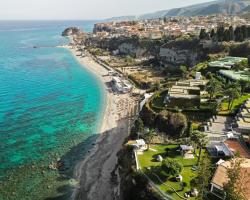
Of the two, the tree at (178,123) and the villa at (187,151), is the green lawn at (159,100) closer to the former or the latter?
the tree at (178,123)

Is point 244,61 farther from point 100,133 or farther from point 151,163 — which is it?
point 151,163

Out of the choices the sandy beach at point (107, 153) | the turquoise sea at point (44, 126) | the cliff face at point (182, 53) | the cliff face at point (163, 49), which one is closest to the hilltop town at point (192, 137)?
Result: the sandy beach at point (107, 153)

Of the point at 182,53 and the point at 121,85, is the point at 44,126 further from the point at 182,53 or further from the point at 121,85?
the point at 182,53

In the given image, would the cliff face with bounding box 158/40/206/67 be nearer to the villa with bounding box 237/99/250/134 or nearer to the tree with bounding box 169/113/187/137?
the villa with bounding box 237/99/250/134

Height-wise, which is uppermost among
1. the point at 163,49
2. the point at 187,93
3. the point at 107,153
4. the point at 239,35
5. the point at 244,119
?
the point at 239,35

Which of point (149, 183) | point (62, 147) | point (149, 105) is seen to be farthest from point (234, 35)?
point (149, 183)

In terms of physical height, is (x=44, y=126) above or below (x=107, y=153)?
above

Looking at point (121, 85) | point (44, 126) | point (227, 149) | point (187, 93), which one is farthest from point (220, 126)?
point (121, 85)
